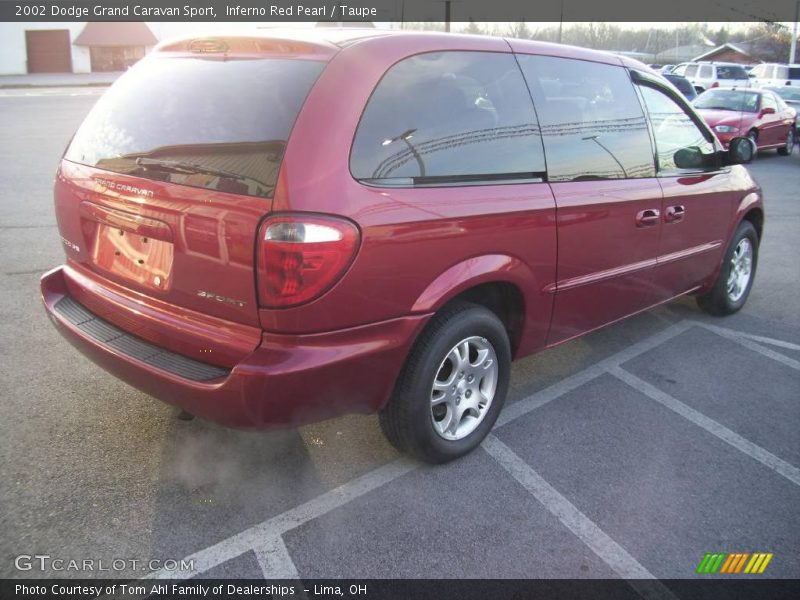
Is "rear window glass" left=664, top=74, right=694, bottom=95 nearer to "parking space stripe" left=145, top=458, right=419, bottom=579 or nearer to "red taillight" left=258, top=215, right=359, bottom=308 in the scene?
"parking space stripe" left=145, top=458, right=419, bottom=579

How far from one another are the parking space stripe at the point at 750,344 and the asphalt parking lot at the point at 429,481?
50 mm

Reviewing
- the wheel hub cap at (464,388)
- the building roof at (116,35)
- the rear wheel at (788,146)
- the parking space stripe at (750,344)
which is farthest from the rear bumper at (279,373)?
the building roof at (116,35)

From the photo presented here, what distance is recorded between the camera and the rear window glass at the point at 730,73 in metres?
25.9

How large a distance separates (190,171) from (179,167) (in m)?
0.07

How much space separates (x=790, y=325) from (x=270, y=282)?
4.35 m

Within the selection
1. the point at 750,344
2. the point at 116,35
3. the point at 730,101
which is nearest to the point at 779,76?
the point at 730,101

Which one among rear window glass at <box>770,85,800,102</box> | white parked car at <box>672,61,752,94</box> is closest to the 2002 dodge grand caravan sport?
rear window glass at <box>770,85,800,102</box>

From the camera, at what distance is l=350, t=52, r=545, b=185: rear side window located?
97.3 inches

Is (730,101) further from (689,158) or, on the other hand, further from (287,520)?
(287,520)

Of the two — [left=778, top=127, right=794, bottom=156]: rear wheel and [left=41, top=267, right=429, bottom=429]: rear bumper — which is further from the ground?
[left=778, top=127, right=794, bottom=156]: rear wheel

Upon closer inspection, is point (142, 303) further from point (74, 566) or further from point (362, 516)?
point (362, 516)

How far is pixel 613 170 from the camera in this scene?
11.5 feet

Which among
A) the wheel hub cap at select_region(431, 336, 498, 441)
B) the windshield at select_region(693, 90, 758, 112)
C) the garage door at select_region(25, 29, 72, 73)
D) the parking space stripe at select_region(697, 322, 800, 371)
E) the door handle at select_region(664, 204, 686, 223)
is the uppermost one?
the garage door at select_region(25, 29, 72, 73)

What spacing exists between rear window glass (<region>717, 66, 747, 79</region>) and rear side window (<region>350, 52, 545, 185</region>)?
26.7 meters
